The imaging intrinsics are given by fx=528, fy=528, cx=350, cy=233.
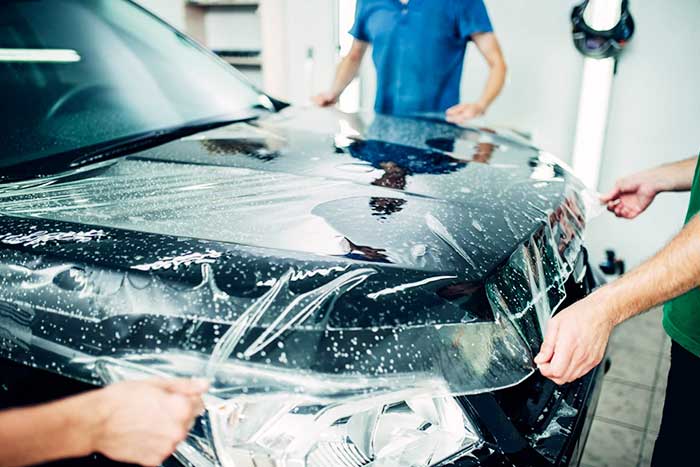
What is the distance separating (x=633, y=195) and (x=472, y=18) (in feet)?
3.84

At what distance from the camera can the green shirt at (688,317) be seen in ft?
3.41

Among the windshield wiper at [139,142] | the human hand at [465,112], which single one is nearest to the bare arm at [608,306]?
the windshield wiper at [139,142]

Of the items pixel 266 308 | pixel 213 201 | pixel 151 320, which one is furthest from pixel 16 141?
pixel 266 308

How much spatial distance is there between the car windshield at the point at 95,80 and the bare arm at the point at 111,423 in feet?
2.52

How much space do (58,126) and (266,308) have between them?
978 mm

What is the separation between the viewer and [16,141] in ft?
4.00

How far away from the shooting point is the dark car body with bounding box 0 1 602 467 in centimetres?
68

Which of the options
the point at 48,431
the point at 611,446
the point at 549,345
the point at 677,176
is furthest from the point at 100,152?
the point at 611,446

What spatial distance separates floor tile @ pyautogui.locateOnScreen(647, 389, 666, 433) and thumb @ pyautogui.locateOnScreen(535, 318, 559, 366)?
1.30m

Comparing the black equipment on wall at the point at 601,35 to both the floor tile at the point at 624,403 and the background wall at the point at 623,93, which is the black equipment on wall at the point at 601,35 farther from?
the floor tile at the point at 624,403

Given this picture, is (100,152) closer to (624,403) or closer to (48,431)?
(48,431)

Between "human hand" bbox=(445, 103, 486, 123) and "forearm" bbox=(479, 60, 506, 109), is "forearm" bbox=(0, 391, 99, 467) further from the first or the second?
"forearm" bbox=(479, 60, 506, 109)

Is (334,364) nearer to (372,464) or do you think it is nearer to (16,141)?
(372,464)

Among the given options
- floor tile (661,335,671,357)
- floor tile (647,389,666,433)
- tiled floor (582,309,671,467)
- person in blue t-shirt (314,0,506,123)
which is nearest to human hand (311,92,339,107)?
person in blue t-shirt (314,0,506,123)
